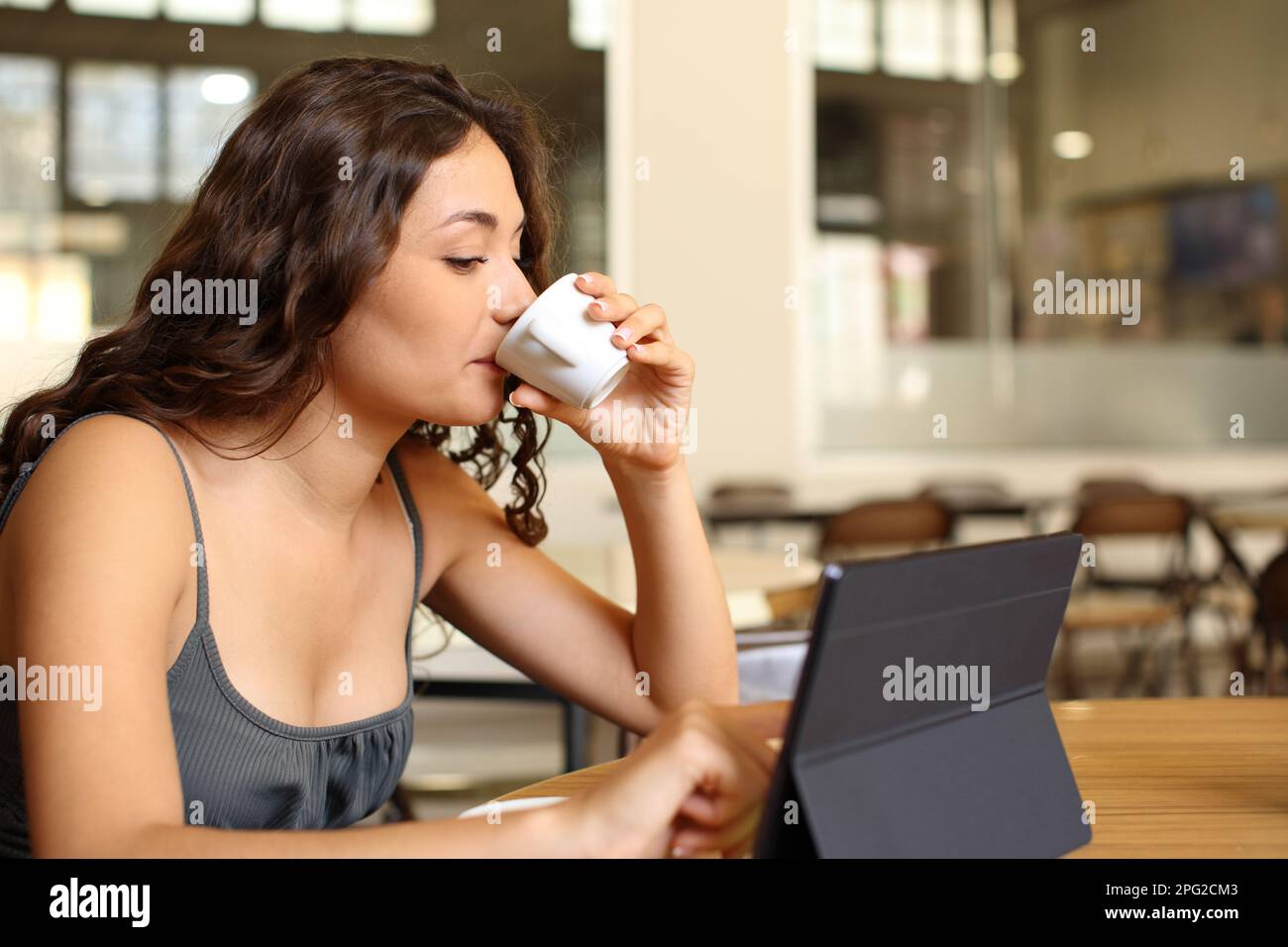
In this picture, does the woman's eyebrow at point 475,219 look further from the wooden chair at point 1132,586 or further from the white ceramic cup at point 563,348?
the wooden chair at point 1132,586

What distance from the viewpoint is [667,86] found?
557 cm

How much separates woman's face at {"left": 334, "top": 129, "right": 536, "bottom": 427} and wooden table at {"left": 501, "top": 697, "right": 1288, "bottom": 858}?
0.32 m

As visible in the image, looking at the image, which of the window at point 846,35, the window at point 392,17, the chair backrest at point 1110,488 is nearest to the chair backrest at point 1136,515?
the chair backrest at point 1110,488

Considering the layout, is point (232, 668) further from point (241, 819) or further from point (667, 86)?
point (667, 86)

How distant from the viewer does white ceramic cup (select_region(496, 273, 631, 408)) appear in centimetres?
103

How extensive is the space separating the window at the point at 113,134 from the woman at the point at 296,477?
13.9 ft

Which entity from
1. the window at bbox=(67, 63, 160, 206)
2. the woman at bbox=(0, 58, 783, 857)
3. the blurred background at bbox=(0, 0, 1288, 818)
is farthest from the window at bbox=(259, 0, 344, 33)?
the woman at bbox=(0, 58, 783, 857)

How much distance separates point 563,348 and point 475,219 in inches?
4.8

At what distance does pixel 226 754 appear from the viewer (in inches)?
40.3

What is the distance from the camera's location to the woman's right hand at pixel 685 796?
0.70 metres

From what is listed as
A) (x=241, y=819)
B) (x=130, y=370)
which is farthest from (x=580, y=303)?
(x=241, y=819)

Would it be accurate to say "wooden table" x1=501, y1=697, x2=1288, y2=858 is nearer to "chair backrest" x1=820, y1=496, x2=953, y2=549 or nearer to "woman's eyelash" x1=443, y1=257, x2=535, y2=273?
"woman's eyelash" x1=443, y1=257, x2=535, y2=273
